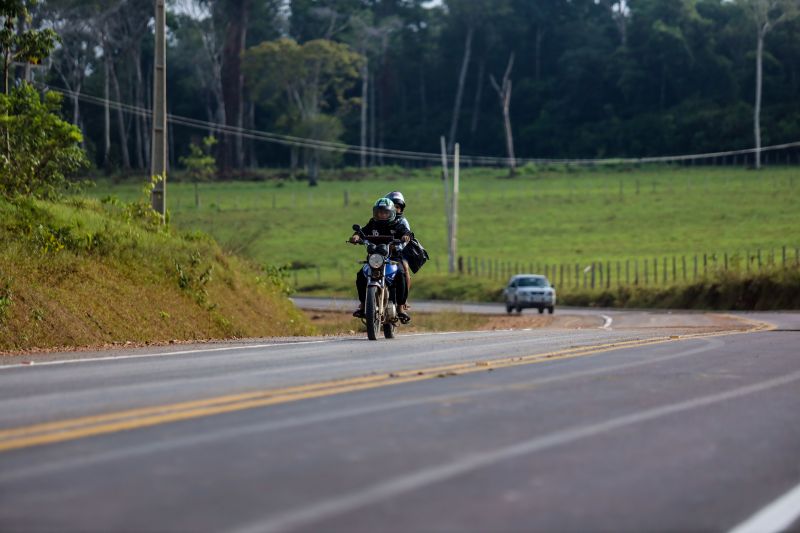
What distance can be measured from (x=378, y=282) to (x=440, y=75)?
118 m

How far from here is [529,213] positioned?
95.1 meters

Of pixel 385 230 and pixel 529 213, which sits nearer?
pixel 385 230

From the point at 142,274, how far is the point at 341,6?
91.8 m

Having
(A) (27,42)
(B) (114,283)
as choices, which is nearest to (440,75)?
→ (A) (27,42)

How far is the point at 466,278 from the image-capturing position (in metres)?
71.4

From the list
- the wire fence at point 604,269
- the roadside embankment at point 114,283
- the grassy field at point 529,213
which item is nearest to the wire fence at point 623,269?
the wire fence at point 604,269

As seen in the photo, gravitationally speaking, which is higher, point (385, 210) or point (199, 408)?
point (385, 210)

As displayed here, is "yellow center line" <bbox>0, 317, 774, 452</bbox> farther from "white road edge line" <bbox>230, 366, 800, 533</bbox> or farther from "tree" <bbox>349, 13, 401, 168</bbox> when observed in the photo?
"tree" <bbox>349, 13, 401, 168</bbox>

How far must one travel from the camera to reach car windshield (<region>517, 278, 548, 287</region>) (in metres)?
54.4

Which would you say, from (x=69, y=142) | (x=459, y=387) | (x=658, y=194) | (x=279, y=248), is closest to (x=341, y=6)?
(x=658, y=194)

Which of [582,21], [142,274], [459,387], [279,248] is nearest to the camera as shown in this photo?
[459,387]

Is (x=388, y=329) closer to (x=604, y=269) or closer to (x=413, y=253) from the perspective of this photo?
(x=413, y=253)

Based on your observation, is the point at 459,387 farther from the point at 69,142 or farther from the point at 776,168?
the point at 776,168

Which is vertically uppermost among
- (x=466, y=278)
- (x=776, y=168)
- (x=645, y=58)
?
(x=645, y=58)
